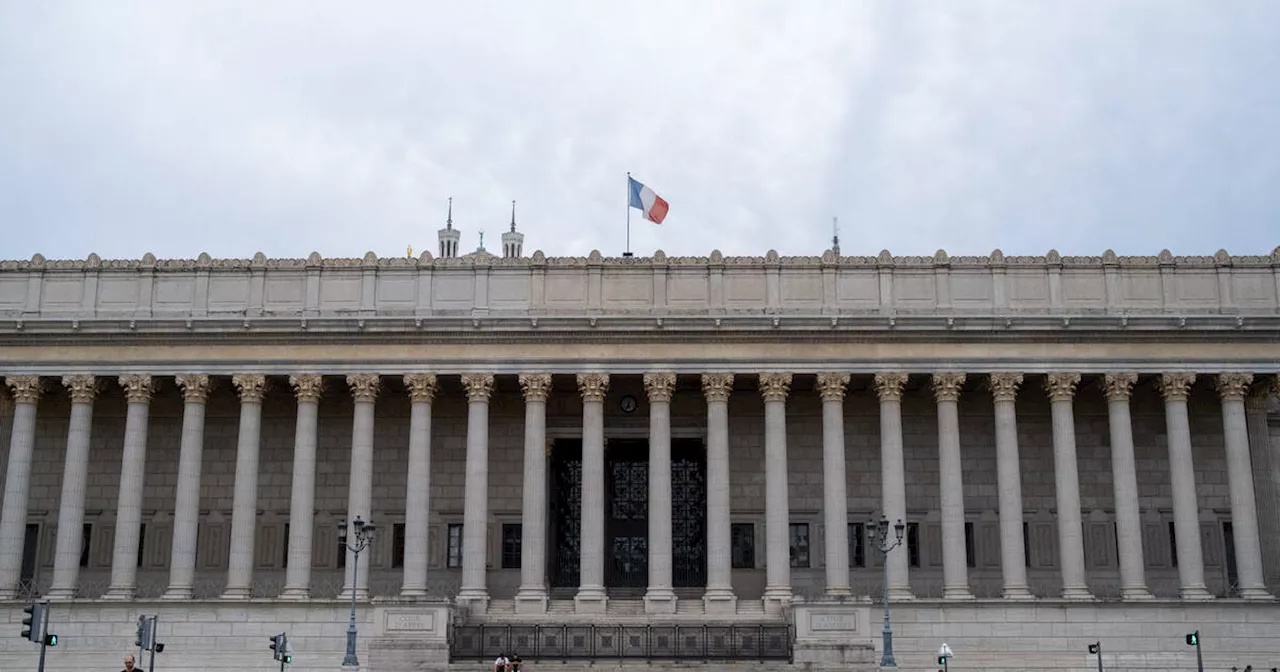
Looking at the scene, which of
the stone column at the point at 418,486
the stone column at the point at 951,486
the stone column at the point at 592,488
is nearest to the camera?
the stone column at the point at 951,486

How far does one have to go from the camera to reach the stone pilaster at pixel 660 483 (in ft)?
173

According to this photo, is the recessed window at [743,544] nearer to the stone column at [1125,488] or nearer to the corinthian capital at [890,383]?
the corinthian capital at [890,383]

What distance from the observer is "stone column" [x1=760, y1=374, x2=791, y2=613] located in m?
52.4

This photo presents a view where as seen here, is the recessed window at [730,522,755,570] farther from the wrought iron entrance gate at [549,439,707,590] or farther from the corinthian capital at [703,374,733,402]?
the corinthian capital at [703,374,733,402]

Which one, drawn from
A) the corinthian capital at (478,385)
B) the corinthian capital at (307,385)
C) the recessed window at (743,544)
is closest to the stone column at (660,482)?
the recessed window at (743,544)

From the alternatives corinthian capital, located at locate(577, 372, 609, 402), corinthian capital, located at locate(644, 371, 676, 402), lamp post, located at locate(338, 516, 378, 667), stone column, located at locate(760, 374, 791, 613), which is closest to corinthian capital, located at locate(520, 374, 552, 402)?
A: corinthian capital, located at locate(577, 372, 609, 402)

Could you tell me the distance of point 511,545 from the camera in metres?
57.2

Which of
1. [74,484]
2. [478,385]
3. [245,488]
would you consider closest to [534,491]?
[478,385]

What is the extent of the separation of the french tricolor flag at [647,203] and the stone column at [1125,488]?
19.0 meters

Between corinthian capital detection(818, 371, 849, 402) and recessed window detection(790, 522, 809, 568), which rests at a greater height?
corinthian capital detection(818, 371, 849, 402)

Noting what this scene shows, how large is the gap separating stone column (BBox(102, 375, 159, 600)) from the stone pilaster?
1887cm

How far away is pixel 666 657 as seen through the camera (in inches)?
1811

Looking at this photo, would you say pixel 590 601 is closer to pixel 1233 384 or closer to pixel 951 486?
pixel 951 486

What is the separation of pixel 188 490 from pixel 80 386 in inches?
226
